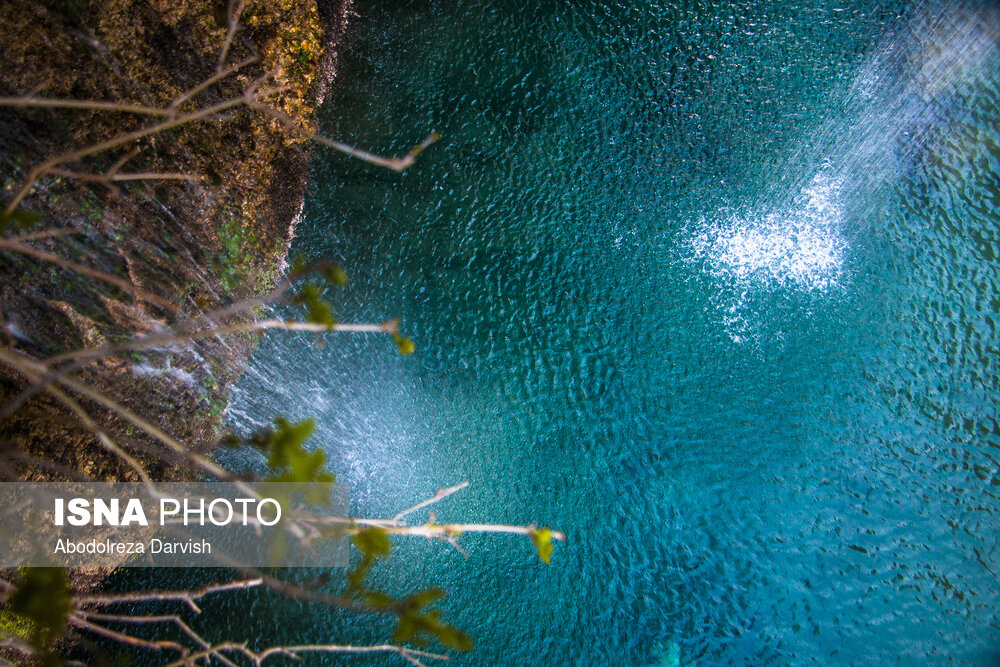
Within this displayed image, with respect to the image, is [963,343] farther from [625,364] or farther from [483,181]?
[483,181]

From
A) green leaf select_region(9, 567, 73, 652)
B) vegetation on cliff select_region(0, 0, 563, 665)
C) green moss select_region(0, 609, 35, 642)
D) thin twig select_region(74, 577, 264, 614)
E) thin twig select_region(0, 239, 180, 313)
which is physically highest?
vegetation on cliff select_region(0, 0, 563, 665)

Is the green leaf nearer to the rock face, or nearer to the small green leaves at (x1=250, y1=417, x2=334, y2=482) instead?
the small green leaves at (x1=250, y1=417, x2=334, y2=482)

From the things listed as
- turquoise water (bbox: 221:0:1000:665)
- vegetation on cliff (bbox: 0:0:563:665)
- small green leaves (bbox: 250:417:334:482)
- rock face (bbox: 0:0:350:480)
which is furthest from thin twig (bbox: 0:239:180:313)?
turquoise water (bbox: 221:0:1000:665)

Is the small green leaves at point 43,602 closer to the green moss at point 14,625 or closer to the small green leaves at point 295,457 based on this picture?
the small green leaves at point 295,457

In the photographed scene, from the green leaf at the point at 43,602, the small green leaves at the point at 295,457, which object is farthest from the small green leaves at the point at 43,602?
the small green leaves at the point at 295,457

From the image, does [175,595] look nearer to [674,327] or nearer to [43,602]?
[43,602]

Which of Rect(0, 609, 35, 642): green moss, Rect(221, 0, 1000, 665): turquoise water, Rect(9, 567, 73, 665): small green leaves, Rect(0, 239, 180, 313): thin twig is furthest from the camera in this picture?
Rect(221, 0, 1000, 665): turquoise water
